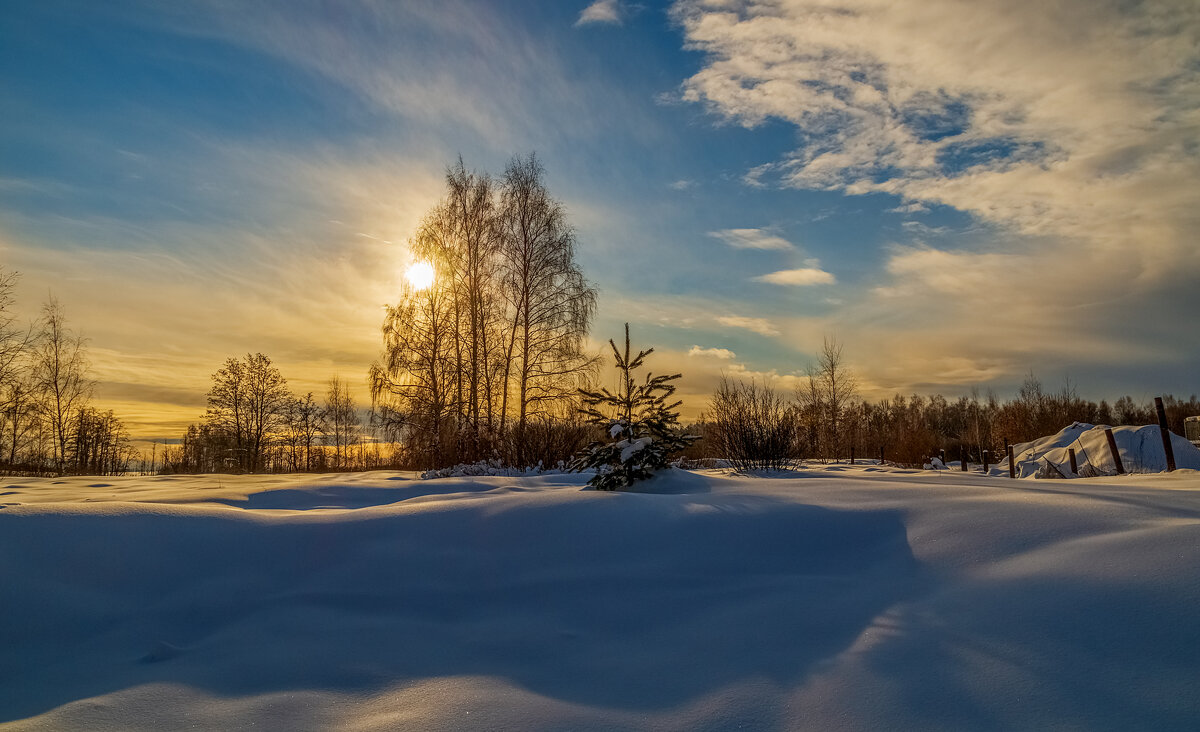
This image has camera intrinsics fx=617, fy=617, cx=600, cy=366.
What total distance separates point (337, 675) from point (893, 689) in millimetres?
1968

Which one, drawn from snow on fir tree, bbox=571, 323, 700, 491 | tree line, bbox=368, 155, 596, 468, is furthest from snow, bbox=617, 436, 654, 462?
tree line, bbox=368, 155, 596, 468

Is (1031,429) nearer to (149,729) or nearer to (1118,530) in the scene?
(1118,530)

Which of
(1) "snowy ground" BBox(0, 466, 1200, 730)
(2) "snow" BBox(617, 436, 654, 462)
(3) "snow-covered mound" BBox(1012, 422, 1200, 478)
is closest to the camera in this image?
(1) "snowy ground" BBox(0, 466, 1200, 730)

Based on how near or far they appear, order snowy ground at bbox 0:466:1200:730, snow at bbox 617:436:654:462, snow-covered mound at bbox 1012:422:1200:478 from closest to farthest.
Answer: snowy ground at bbox 0:466:1200:730, snow at bbox 617:436:654:462, snow-covered mound at bbox 1012:422:1200:478

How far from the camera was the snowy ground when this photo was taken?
6.32ft

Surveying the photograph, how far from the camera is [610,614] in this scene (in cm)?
275

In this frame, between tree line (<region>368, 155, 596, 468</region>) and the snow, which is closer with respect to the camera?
the snow

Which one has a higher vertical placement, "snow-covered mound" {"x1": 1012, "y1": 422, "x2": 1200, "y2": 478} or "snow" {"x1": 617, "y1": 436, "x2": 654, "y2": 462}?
"snow" {"x1": 617, "y1": 436, "x2": 654, "y2": 462}

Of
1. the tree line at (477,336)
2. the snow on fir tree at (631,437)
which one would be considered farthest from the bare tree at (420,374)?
the snow on fir tree at (631,437)

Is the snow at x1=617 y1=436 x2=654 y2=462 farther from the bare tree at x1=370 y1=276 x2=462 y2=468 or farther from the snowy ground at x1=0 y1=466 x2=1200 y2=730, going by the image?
the bare tree at x1=370 y1=276 x2=462 y2=468

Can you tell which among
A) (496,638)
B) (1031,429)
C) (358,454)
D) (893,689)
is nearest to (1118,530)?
(893,689)

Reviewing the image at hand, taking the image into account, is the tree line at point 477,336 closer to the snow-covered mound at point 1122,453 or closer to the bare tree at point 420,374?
the bare tree at point 420,374

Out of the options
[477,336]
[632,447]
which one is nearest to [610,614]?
[632,447]

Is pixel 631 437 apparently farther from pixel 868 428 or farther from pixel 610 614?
pixel 868 428
